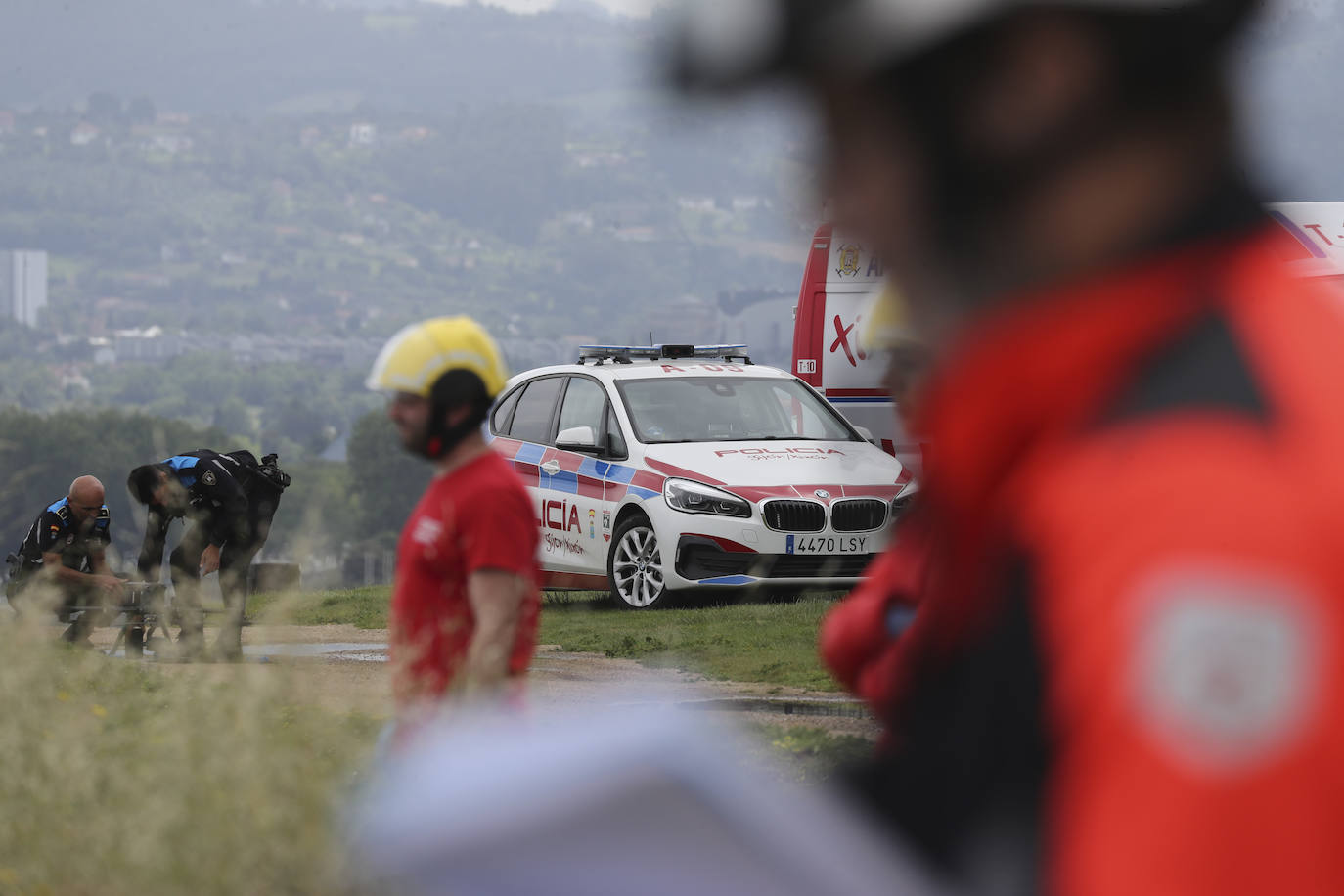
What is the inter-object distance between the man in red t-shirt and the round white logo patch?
3049 mm

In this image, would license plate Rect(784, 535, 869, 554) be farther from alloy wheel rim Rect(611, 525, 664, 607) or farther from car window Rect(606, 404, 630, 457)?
car window Rect(606, 404, 630, 457)

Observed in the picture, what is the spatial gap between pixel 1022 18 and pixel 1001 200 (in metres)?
0.09

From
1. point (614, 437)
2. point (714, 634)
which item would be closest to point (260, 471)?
point (614, 437)

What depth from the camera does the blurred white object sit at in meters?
0.76

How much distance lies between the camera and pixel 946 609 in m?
0.93

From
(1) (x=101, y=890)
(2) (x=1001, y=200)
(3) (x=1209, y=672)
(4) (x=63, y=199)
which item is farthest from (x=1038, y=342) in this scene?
(4) (x=63, y=199)

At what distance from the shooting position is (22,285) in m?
169

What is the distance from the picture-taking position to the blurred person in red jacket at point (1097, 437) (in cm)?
71

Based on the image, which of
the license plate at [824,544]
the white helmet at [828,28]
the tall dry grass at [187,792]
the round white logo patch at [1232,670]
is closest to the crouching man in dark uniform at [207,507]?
the license plate at [824,544]

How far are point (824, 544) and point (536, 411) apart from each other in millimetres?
3266

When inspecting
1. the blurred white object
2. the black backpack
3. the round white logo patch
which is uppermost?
the round white logo patch

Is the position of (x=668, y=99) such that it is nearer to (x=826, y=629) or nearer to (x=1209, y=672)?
(x=1209, y=672)

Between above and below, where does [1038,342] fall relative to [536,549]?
above

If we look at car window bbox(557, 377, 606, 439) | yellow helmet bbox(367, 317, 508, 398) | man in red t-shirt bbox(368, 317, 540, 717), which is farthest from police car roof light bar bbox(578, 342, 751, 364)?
man in red t-shirt bbox(368, 317, 540, 717)
